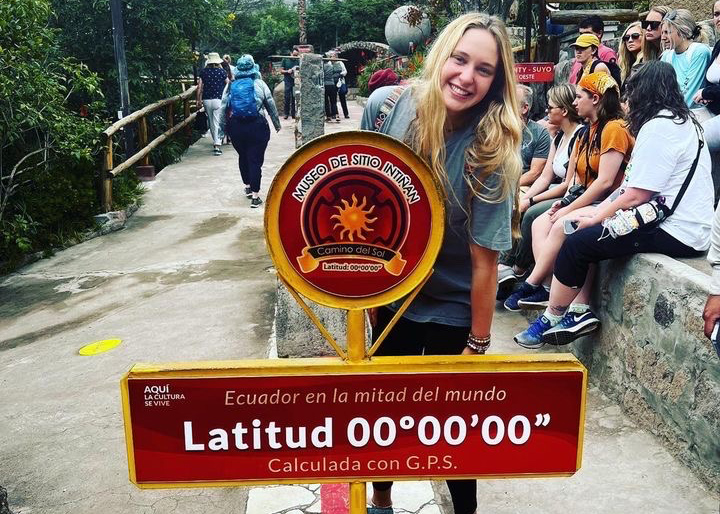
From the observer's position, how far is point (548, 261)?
14.1 ft

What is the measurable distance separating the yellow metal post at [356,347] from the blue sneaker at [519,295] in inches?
119

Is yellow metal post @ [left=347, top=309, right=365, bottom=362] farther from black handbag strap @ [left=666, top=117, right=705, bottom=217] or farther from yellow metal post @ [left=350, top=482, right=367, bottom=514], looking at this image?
black handbag strap @ [left=666, top=117, right=705, bottom=217]

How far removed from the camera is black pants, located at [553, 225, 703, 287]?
344 cm

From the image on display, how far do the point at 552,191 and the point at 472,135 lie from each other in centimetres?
335

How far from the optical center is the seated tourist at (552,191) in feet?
16.6

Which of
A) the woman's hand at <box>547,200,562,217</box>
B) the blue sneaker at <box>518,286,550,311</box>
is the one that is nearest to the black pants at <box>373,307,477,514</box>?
the blue sneaker at <box>518,286,550,311</box>

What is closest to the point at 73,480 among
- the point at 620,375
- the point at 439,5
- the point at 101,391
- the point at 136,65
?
the point at 101,391

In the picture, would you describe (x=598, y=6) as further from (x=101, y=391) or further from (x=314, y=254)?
(x=314, y=254)

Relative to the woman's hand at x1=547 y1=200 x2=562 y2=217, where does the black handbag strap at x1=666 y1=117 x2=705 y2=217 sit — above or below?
above

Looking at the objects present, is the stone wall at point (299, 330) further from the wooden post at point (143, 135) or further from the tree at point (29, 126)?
the wooden post at point (143, 135)

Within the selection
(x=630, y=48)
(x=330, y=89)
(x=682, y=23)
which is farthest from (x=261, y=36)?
(x=682, y=23)

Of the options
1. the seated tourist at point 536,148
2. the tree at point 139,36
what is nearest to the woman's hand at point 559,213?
the seated tourist at point 536,148

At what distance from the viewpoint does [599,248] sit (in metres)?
3.59

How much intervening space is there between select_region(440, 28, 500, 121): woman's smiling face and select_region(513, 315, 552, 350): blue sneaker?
94.6 inches
